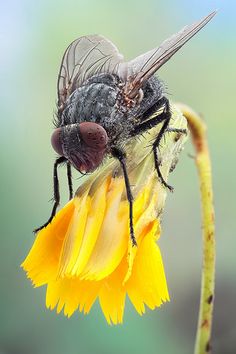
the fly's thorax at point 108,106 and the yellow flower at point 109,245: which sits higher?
the fly's thorax at point 108,106

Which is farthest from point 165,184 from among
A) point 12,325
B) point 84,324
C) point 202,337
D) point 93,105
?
point 12,325

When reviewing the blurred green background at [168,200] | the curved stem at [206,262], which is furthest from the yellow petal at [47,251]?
the blurred green background at [168,200]

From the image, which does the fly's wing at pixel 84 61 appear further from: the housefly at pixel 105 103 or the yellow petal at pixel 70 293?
the yellow petal at pixel 70 293

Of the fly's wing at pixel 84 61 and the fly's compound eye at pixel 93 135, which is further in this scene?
the fly's wing at pixel 84 61

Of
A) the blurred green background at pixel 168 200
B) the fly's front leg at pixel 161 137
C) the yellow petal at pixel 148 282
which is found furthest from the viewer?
the blurred green background at pixel 168 200

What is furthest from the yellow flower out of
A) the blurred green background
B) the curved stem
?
the blurred green background

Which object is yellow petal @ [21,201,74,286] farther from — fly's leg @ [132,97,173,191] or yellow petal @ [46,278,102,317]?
fly's leg @ [132,97,173,191]

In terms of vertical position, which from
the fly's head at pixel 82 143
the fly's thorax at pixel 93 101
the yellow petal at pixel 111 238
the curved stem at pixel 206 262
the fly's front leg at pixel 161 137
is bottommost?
the curved stem at pixel 206 262

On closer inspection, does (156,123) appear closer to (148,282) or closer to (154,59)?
(154,59)
